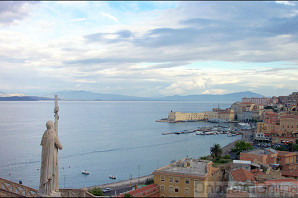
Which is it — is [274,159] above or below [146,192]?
below

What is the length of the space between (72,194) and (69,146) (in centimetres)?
3510

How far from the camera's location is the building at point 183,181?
1291cm

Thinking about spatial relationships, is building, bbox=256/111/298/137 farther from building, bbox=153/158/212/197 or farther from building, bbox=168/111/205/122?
building, bbox=168/111/205/122

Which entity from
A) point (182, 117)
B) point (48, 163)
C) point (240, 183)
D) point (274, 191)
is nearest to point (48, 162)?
point (48, 163)

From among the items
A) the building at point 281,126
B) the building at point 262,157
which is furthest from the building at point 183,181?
the building at point 281,126

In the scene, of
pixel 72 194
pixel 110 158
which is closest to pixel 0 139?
pixel 110 158

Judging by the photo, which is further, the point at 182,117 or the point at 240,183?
the point at 182,117

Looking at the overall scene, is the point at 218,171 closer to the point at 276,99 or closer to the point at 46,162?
the point at 46,162

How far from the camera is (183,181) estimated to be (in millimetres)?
13258

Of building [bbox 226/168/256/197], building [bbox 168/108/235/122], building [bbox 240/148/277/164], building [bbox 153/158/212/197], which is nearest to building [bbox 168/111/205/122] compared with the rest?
building [bbox 168/108/235/122]

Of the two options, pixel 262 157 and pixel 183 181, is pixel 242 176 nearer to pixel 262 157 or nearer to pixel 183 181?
pixel 183 181

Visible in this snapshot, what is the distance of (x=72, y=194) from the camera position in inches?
362

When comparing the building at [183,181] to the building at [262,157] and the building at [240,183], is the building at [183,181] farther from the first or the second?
the building at [262,157]

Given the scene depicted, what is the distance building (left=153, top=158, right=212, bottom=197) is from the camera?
42.3 ft
